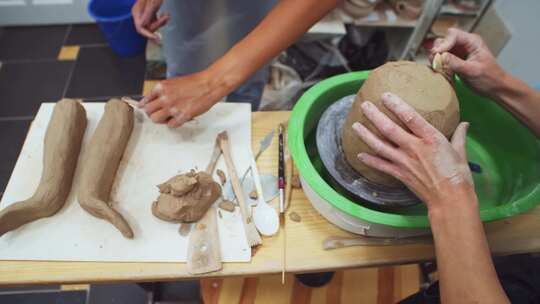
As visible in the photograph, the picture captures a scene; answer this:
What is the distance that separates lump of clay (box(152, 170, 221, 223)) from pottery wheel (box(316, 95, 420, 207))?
0.97 ft

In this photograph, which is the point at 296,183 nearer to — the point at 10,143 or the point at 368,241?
the point at 368,241

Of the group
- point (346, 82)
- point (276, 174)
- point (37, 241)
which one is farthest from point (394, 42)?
point (37, 241)

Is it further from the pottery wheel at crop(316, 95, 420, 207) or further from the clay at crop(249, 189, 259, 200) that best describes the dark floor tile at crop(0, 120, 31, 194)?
the pottery wheel at crop(316, 95, 420, 207)

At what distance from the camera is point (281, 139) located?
992mm

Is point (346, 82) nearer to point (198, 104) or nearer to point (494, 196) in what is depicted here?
point (198, 104)

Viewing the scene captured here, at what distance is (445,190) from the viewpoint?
0.65 metres

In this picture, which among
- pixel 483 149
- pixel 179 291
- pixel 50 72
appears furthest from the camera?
pixel 50 72

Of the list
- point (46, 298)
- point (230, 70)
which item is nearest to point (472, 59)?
point (230, 70)

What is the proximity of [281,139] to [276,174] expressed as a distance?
0.36ft

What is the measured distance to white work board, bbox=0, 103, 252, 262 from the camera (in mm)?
802

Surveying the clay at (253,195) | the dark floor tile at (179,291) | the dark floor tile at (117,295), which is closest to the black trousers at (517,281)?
the clay at (253,195)

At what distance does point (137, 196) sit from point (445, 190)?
0.70 metres

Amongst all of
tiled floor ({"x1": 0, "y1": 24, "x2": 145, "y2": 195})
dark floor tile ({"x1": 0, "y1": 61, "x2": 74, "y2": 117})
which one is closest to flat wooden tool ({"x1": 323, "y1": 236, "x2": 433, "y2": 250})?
tiled floor ({"x1": 0, "y1": 24, "x2": 145, "y2": 195})

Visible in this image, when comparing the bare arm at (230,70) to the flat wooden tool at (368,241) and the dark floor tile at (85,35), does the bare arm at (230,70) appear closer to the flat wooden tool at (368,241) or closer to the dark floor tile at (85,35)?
the flat wooden tool at (368,241)
